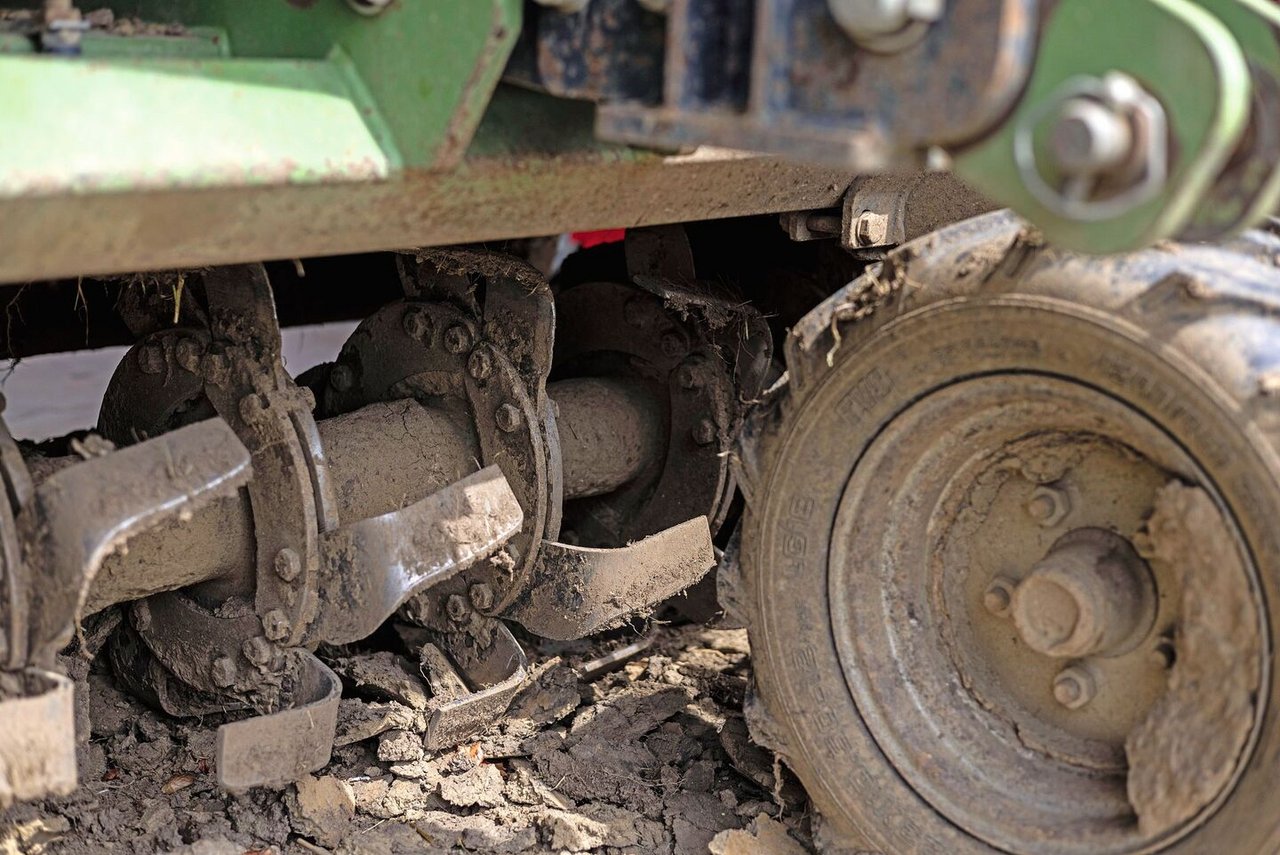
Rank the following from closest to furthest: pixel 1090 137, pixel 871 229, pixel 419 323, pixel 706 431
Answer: pixel 1090 137, pixel 871 229, pixel 419 323, pixel 706 431

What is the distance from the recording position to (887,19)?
4.69 feet

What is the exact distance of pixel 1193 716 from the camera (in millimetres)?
1856

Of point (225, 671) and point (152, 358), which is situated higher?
point (152, 358)

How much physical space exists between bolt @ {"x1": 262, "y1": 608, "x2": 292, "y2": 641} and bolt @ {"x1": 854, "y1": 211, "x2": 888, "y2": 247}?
114 centimetres

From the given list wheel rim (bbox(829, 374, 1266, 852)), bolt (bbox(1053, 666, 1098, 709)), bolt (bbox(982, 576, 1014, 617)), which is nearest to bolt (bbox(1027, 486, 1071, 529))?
wheel rim (bbox(829, 374, 1266, 852))

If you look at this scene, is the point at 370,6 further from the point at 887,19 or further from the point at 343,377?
the point at 343,377

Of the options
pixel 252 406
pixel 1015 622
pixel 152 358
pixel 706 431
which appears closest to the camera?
pixel 1015 622

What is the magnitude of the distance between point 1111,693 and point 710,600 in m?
1.23

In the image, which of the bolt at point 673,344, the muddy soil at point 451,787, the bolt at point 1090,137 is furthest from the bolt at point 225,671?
the bolt at point 1090,137

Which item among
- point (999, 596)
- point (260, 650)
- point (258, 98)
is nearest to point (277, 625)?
point (260, 650)

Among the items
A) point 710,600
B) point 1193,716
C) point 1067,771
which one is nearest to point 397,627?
point 710,600

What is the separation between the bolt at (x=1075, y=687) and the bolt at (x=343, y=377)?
140 centimetres

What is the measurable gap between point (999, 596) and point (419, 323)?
3.72 feet

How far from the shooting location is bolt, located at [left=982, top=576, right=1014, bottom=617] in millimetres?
2135
